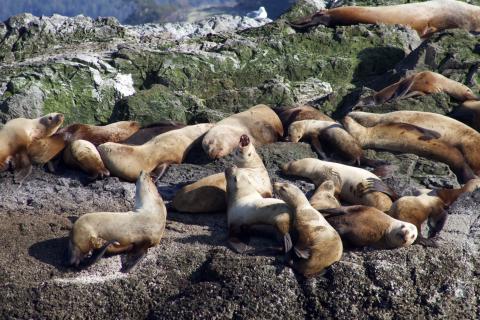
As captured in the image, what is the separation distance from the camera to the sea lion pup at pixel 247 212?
792 centimetres

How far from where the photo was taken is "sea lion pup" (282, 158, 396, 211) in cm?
873

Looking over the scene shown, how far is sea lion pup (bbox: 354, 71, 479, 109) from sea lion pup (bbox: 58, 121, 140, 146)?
8.69 feet

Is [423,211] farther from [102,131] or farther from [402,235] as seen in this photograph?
[102,131]

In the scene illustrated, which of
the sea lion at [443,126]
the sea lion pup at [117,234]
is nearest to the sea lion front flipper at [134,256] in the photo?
Answer: the sea lion pup at [117,234]

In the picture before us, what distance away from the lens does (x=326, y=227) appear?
7715 millimetres

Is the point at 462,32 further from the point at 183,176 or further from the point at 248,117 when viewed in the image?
the point at 183,176

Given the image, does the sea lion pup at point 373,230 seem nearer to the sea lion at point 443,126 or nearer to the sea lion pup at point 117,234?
the sea lion pup at point 117,234

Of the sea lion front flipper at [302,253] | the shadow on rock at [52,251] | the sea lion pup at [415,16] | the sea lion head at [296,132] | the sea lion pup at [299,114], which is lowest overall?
the sea lion pup at [415,16]

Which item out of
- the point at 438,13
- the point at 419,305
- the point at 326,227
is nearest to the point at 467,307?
the point at 419,305

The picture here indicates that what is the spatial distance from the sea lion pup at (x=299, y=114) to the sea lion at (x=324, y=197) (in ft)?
6.33

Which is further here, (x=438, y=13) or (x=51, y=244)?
(x=438, y=13)

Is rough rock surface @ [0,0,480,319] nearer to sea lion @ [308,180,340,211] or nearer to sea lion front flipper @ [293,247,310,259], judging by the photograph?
sea lion front flipper @ [293,247,310,259]

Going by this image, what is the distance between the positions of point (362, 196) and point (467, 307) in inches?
70.0

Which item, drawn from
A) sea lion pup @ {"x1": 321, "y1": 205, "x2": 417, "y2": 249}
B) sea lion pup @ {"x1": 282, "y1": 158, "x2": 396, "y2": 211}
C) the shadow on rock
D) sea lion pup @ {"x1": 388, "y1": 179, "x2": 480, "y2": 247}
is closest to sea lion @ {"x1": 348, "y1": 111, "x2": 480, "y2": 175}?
sea lion pup @ {"x1": 282, "y1": 158, "x2": 396, "y2": 211}
